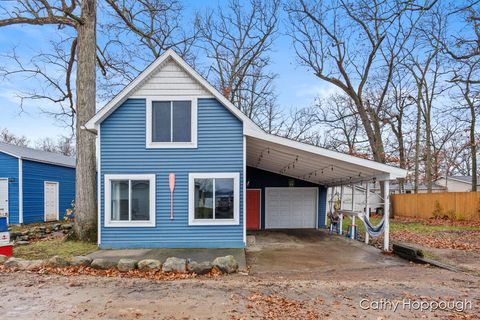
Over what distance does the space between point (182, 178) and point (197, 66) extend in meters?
16.5

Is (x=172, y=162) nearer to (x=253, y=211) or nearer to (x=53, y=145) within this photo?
(x=253, y=211)

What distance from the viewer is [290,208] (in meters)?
15.7

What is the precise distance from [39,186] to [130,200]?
1038 cm

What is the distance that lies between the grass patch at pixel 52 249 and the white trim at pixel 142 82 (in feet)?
11.6

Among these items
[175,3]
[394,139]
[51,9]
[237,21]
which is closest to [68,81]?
[51,9]

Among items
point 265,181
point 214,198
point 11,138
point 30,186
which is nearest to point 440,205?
point 265,181

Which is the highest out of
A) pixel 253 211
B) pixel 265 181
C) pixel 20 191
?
pixel 265 181

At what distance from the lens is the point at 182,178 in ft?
32.3

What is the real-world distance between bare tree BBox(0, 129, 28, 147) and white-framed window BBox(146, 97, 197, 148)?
42.7 metres

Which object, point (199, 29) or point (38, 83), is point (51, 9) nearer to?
point (38, 83)

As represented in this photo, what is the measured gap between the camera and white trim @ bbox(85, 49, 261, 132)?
957 cm

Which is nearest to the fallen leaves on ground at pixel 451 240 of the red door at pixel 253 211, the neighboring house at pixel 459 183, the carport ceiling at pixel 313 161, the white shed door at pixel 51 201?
the carport ceiling at pixel 313 161

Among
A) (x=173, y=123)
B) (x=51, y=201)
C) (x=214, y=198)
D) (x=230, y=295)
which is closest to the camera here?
(x=230, y=295)

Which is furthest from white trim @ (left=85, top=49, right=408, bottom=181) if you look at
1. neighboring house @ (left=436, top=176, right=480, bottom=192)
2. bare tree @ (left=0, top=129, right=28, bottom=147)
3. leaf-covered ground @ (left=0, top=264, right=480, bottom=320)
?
bare tree @ (left=0, top=129, right=28, bottom=147)
